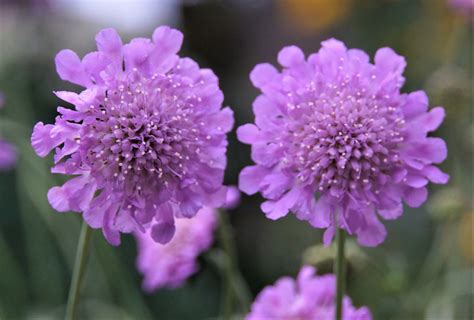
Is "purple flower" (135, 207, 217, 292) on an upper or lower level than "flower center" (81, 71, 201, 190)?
lower

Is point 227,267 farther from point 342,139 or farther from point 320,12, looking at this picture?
point 320,12

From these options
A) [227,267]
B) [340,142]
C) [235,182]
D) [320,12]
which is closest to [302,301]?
[227,267]

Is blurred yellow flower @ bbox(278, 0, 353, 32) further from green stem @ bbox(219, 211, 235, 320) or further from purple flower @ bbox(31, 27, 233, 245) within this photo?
purple flower @ bbox(31, 27, 233, 245)

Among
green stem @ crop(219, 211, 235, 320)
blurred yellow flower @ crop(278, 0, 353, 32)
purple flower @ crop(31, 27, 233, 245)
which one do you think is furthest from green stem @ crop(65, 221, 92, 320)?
blurred yellow flower @ crop(278, 0, 353, 32)

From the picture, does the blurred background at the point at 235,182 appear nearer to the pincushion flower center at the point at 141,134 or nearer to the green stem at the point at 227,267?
the green stem at the point at 227,267

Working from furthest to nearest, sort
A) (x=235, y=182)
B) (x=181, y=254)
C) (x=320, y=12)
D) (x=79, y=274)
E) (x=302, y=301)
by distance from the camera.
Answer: (x=320, y=12) → (x=235, y=182) → (x=181, y=254) → (x=302, y=301) → (x=79, y=274)

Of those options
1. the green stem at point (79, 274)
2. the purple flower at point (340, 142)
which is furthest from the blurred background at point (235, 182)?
the green stem at point (79, 274)

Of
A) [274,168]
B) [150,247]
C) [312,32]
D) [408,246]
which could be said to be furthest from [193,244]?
[312,32]
